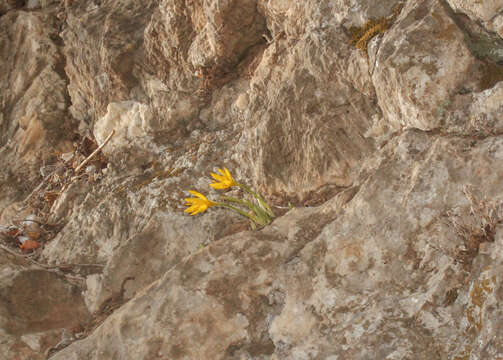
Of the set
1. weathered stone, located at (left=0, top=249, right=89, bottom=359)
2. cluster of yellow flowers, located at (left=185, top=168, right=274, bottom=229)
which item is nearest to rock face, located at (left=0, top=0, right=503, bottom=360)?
weathered stone, located at (left=0, top=249, right=89, bottom=359)

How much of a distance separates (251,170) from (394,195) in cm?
174

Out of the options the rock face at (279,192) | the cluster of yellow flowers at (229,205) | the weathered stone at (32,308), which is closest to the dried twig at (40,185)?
the rock face at (279,192)

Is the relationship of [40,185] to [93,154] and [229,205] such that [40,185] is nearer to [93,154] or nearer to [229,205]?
[93,154]

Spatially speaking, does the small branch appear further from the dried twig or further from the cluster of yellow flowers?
the cluster of yellow flowers

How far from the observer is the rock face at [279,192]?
1987mm

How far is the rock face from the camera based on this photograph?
1987 mm

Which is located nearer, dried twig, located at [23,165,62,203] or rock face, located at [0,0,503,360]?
rock face, located at [0,0,503,360]

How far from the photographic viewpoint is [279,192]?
135 inches

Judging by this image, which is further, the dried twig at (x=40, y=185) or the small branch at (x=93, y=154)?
the dried twig at (x=40, y=185)

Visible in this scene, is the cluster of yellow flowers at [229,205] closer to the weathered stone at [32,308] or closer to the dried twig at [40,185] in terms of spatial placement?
the weathered stone at [32,308]

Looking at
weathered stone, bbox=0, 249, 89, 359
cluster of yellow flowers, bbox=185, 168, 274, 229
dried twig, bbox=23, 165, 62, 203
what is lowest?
weathered stone, bbox=0, 249, 89, 359

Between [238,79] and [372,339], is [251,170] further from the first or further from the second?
[372,339]

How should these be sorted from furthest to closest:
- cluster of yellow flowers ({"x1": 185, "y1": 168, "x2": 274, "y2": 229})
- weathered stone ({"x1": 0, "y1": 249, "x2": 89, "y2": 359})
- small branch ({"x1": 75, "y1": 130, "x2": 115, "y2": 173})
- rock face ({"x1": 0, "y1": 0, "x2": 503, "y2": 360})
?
small branch ({"x1": 75, "y1": 130, "x2": 115, "y2": 173}) → weathered stone ({"x1": 0, "y1": 249, "x2": 89, "y2": 359}) → cluster of yellow flowers ({"x1": 185, "y1": 168, "x2": 274, "y2": 229}) → rock face ({"x1": 0, "y1": 0, "x2": 503, "y2": 360})

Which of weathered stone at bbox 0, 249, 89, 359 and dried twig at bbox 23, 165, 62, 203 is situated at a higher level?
dried twig at bbox 23, 165, 62, 203
